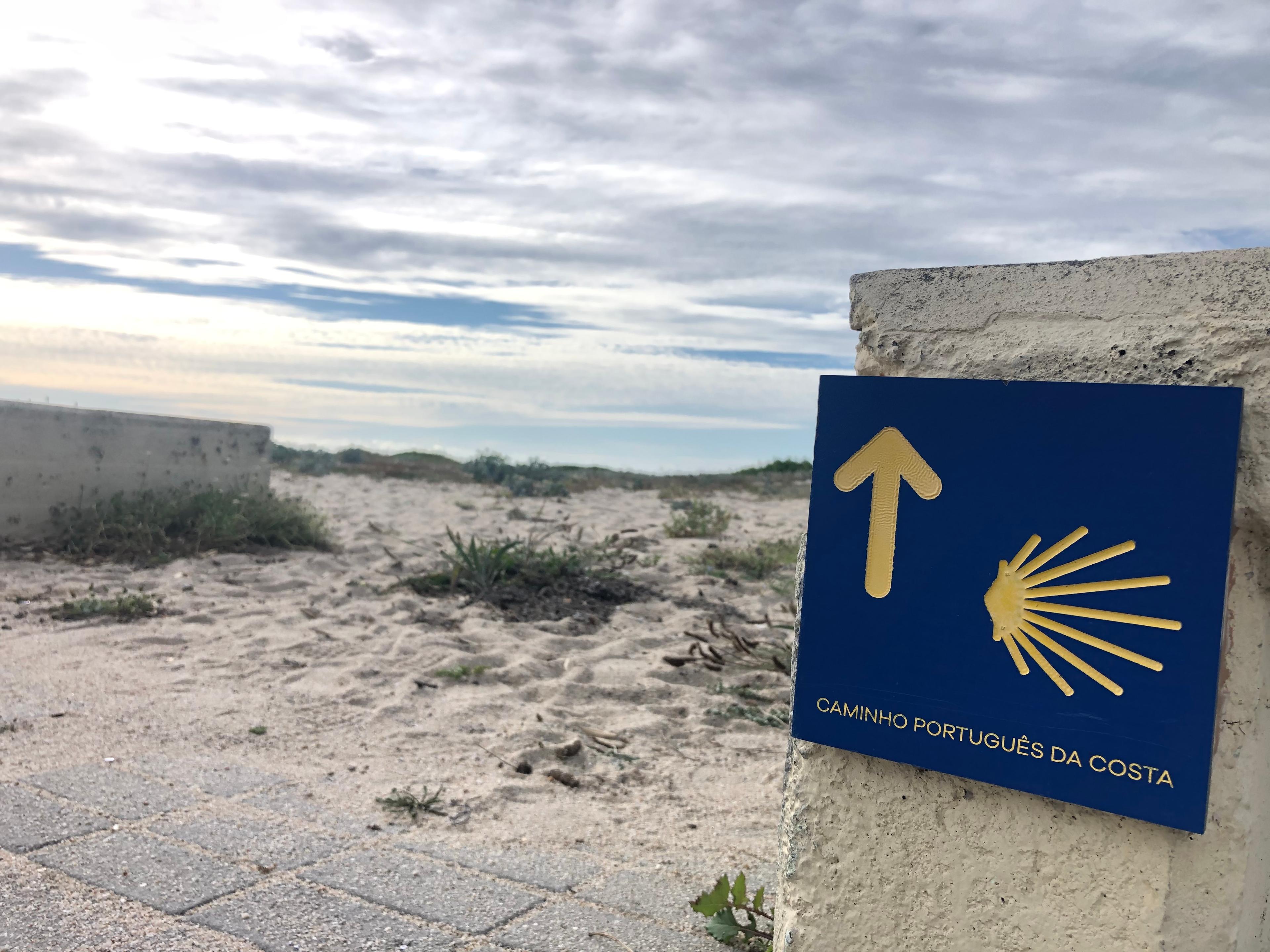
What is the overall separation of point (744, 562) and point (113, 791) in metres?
4.74

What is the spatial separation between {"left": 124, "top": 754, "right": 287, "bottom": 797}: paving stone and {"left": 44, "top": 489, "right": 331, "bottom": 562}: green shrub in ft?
12.6

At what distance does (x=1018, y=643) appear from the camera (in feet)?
5.70

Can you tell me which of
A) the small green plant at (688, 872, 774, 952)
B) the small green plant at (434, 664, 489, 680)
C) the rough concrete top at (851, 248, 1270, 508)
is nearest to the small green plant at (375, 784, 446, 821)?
the small green plant at (688, 872, 774, 952)

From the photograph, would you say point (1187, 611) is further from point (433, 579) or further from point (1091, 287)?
point (433, 579)

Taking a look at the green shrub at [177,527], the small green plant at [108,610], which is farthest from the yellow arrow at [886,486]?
the green shrub at [177,527]

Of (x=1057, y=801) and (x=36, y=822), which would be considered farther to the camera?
(x=36, y=822)

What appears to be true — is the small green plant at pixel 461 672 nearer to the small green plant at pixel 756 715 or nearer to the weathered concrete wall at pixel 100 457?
the small green plant at pixel 756 715

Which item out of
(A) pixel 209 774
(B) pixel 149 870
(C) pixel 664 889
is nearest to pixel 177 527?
(A) pixel 209 774

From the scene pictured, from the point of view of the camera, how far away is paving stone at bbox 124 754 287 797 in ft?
10.5

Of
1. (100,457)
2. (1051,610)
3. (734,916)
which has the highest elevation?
(1051,610)

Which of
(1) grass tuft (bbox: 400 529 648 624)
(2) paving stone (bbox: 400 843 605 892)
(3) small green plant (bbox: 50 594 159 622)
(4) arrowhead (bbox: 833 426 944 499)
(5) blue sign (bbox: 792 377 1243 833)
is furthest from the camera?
(1) grass tuft (bbox: 400 529 648 624)

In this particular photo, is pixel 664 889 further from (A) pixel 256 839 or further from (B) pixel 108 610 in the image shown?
(B) pixel 108 610

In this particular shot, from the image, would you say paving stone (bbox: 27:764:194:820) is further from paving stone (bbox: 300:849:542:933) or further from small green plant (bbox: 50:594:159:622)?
small green plant (bbox: 50:594:159:622)

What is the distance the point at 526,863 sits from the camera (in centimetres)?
270
